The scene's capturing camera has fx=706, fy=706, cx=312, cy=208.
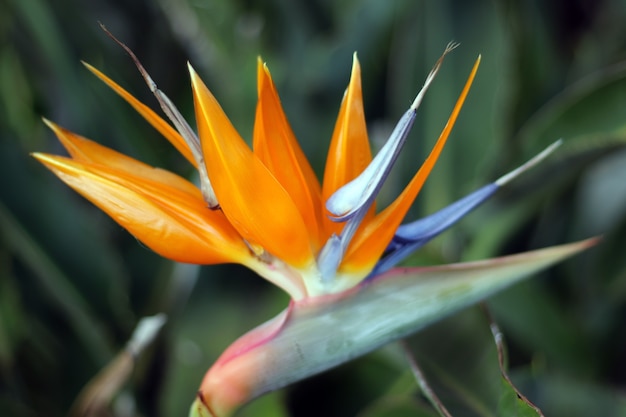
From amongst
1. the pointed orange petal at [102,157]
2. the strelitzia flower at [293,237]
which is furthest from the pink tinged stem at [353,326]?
the pointed orange petal at [102,157]

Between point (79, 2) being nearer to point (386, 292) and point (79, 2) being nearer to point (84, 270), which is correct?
point (84, 270)

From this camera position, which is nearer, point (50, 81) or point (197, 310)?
point (197, 310)

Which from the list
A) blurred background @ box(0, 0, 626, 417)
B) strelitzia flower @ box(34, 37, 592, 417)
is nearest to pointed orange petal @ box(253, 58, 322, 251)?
strelitzia flower @ box(34, 37, 592, 417)

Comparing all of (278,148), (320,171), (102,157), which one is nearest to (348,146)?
(278,148)

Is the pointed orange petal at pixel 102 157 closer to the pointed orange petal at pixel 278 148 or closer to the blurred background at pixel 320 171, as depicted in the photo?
the pointed orange petal at pixel 278 148

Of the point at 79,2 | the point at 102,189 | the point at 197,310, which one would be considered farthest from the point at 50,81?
the point at 102,189

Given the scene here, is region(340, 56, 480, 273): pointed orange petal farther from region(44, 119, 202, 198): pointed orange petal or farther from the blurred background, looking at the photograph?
the blurred background
